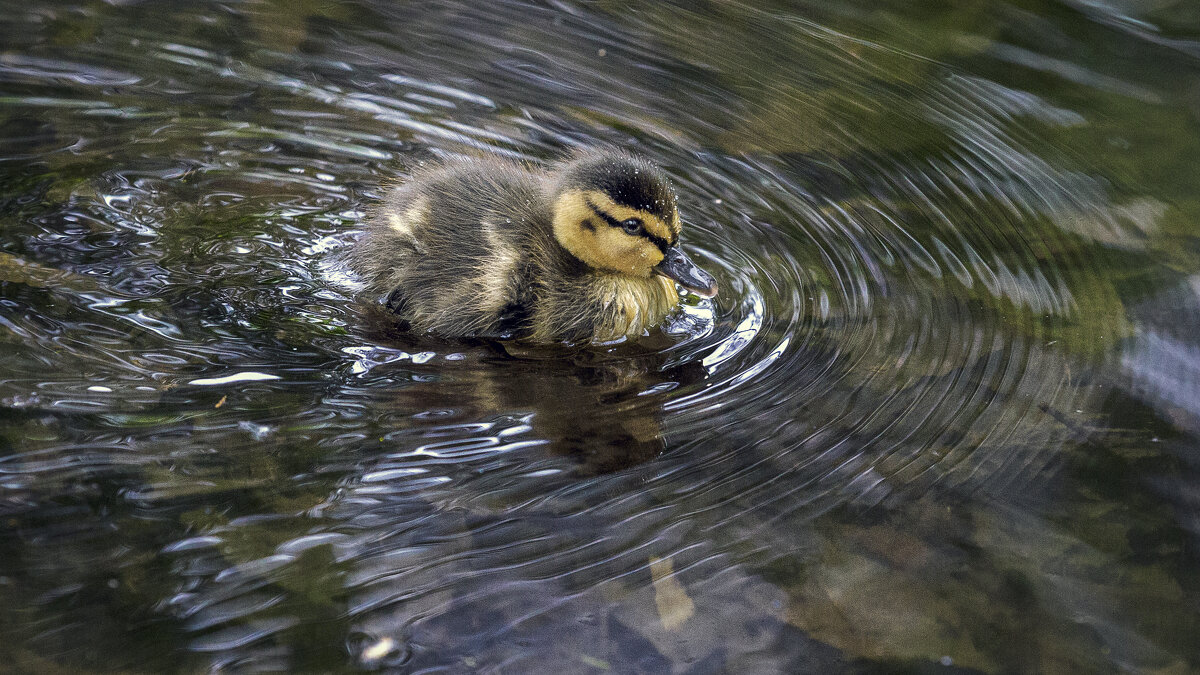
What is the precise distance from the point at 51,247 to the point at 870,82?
3135mm

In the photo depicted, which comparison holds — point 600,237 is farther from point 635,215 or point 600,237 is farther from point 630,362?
point 630,362

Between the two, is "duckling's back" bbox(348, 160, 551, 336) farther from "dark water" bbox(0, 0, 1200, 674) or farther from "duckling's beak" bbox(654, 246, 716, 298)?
"duckling's beak" bbox(654, 246, 716, 298)

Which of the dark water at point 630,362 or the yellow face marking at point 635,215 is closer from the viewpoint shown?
the dark water at point 630,362

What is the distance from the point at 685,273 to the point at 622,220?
0.85 feet

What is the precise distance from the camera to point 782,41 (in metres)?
4.72

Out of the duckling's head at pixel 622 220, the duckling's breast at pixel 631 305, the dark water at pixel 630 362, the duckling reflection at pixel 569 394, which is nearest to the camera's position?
the dark water at pixel 630 362

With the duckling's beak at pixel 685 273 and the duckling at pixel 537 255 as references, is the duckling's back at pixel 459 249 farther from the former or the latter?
the duckling's beak at pixel 685 273

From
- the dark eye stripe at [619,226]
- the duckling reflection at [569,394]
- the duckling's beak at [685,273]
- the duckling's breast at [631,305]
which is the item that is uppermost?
the dark eye stripe at [619,226]

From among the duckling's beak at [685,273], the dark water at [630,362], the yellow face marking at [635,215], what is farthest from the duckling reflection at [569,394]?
the yellow face marking at [635,215]

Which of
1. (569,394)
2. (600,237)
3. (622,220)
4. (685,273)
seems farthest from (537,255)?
(569,394)

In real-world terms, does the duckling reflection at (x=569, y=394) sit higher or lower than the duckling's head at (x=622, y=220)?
lower

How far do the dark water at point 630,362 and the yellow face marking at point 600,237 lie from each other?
9.7 inches

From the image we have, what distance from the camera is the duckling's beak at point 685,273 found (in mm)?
3320

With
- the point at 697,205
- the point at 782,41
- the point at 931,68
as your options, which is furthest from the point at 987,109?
the point at 697,205
